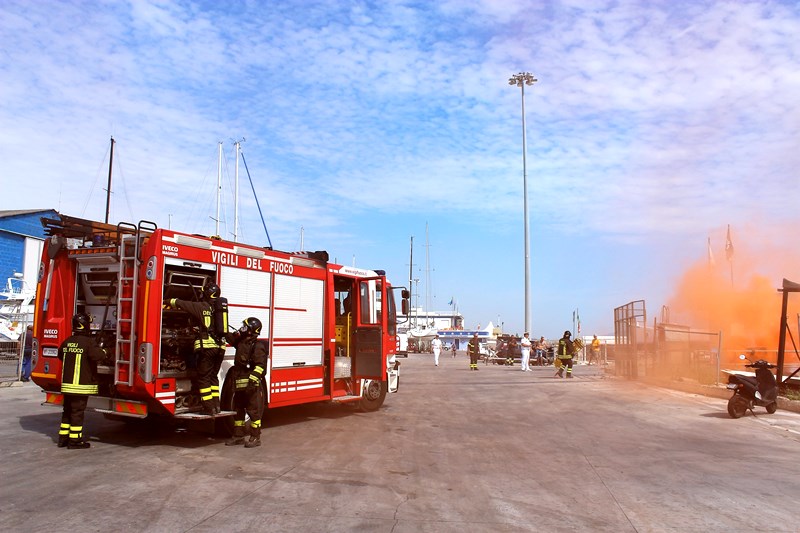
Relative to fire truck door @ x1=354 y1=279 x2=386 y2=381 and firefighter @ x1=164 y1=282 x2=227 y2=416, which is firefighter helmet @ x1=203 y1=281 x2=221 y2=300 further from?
fire truck door @ x1=354 y1=279 x2=386 y2=381

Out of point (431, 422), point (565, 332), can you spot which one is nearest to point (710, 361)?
point (565, 332)

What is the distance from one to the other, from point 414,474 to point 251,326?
323cm

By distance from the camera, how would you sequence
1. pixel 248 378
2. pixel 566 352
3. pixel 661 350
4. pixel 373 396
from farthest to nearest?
pixel 566 352 < pixel 661 350 < pixel 373 396 < pixel 248 378

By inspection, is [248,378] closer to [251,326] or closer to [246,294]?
[251,326]

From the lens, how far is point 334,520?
499cm

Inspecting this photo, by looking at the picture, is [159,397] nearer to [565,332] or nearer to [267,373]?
[267,373]

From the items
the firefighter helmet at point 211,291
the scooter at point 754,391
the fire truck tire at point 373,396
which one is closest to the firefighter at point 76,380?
the firefighter helmet at point 211,291

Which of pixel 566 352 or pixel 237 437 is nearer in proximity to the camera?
pixel 237 437

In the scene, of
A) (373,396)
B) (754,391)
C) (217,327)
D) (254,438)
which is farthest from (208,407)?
(754,391)

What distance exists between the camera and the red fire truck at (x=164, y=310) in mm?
7719

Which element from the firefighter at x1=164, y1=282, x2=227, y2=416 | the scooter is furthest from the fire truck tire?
the scooter

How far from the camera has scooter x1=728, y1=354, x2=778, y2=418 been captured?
36.6ft

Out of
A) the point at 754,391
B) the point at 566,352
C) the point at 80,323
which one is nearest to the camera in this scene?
the point at 80,323

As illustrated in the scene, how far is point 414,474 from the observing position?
6.74 meters
